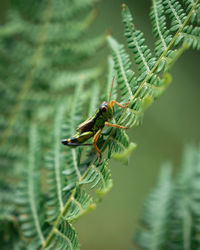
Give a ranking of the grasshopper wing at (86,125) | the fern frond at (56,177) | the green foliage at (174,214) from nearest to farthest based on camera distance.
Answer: the fern frond at (56,177), the grasshopper wing at (86,125), the green foliage at (174,214)

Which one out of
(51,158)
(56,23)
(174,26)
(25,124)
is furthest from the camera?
(56,23)

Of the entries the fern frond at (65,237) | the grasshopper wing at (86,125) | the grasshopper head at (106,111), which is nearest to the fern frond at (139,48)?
the grasshopper head at (106,111)

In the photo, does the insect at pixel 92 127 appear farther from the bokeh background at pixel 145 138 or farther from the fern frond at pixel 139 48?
the bokeh background at pixel 145 138

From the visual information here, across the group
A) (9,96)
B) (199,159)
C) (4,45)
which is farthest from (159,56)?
(4,45)

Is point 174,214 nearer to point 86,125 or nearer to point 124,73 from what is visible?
point 86,125

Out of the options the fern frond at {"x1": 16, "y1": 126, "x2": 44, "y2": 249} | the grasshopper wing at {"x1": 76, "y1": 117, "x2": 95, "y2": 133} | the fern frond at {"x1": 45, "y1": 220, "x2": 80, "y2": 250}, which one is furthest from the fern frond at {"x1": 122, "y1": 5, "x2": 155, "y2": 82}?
the fern frond at {"x1": 16, "y1": 126, "x2": 44, "y2": 249}

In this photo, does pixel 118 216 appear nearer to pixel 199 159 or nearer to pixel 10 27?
pixel 199 159
